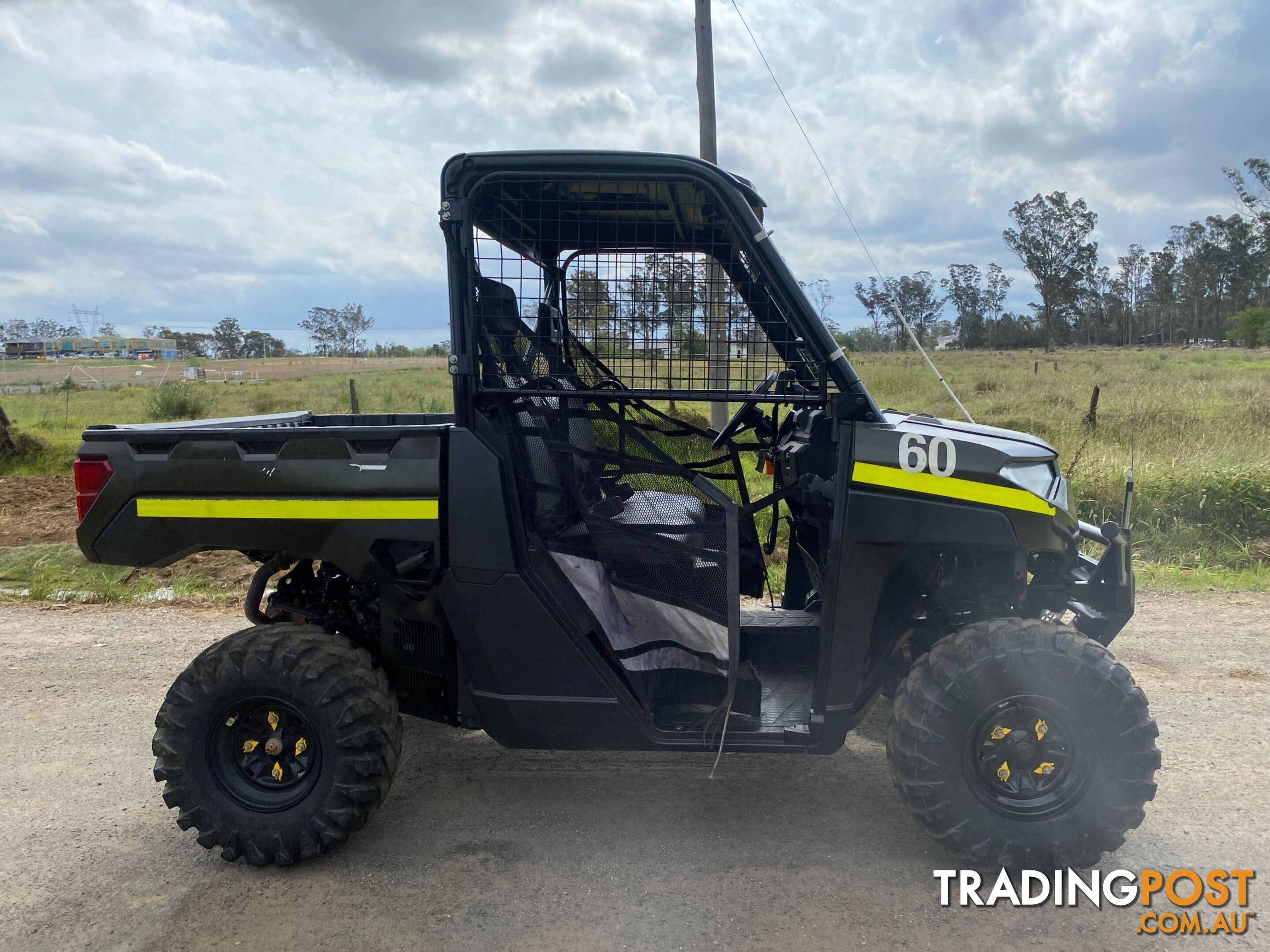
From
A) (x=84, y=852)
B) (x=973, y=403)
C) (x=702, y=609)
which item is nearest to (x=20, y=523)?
(x=84, y=852)

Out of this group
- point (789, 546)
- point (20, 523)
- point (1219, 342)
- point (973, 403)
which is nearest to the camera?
point (789, 546)

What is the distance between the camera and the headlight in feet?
10.0

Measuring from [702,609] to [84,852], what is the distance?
2.37m

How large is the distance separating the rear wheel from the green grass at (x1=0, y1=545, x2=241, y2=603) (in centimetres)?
361

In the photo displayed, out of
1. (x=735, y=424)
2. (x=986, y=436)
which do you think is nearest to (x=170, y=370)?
(x=735, y=424)

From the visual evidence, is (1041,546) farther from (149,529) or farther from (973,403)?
(973,403)

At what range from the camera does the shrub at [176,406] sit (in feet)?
62.6

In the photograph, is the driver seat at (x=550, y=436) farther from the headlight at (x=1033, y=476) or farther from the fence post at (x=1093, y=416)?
the fence post at (x=1093, y=416)

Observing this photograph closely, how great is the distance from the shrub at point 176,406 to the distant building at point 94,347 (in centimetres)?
5715

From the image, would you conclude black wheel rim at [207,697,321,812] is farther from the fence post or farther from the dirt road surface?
the fence post

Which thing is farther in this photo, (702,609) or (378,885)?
(702,609)

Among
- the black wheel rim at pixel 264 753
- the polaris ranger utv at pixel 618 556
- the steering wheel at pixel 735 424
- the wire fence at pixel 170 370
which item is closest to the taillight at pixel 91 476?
the polaris ranger utv at pixel 618 556

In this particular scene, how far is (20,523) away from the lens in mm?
8906

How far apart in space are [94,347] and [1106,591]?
93643 mm
